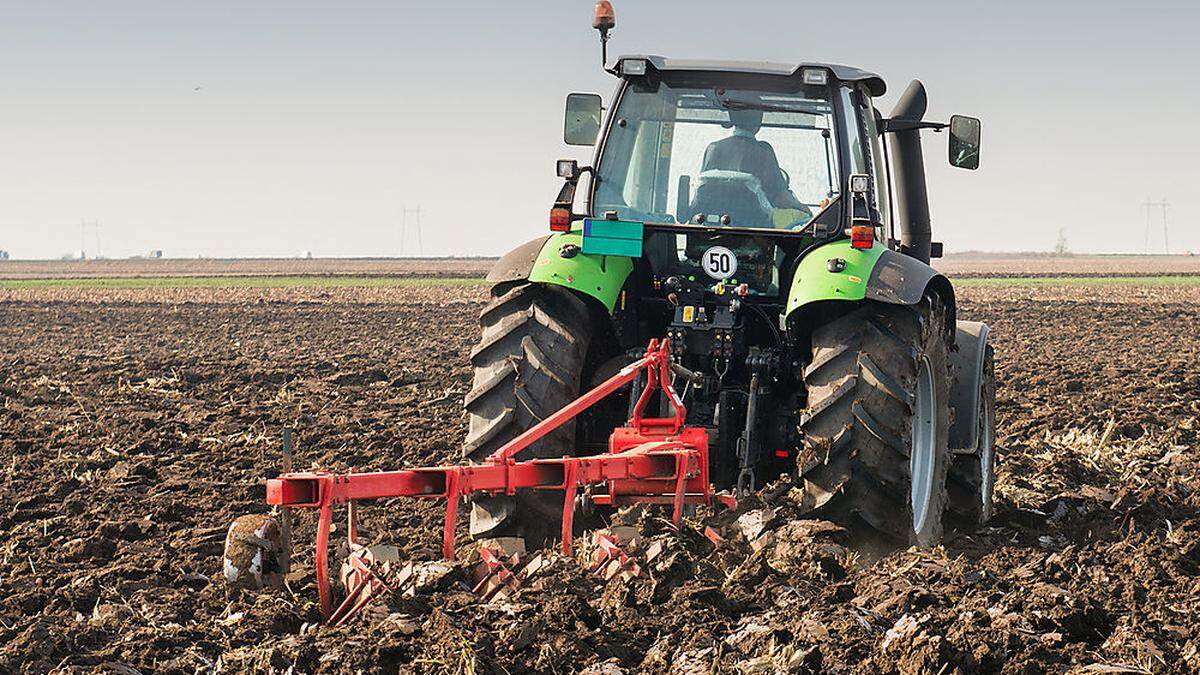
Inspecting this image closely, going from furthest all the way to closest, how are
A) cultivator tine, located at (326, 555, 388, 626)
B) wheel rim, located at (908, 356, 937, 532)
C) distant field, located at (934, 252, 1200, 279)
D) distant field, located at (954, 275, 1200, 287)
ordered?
distant field, located at (934, 252, 1200, 279)
distant field, located at (954, 275, 1200, 287)
wheel rim, located at (908, 356, 937, 532)
cultivator tine, located at (326, 555, 388, 626)

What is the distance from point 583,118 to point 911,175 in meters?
2.05

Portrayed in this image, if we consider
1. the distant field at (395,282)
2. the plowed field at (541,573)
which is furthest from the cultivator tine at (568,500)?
the distant field at (395,282)

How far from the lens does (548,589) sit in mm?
5098

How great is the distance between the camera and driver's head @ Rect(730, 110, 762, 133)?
22.8ft

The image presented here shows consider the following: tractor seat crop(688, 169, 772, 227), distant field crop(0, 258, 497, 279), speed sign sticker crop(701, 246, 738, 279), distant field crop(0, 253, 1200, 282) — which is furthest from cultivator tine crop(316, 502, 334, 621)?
distant field crop(0, 258, 497, 279)

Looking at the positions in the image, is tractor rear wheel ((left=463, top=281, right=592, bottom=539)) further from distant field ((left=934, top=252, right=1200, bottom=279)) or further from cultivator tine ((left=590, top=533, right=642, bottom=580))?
distant field ((left=934, top=252, right=1200, bottom=279))

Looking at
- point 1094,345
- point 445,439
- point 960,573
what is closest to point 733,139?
point 960,573

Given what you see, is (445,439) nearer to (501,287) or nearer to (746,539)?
(501,287)

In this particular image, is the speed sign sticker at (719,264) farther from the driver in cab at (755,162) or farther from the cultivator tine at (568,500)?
the cultivator tine at (568,500)

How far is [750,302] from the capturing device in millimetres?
6633

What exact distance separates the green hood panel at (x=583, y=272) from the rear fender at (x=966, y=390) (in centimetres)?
197

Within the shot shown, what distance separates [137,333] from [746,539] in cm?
1760

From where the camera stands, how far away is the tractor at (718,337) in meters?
5.86

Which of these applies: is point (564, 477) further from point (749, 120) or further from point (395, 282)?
point (395, 282)
